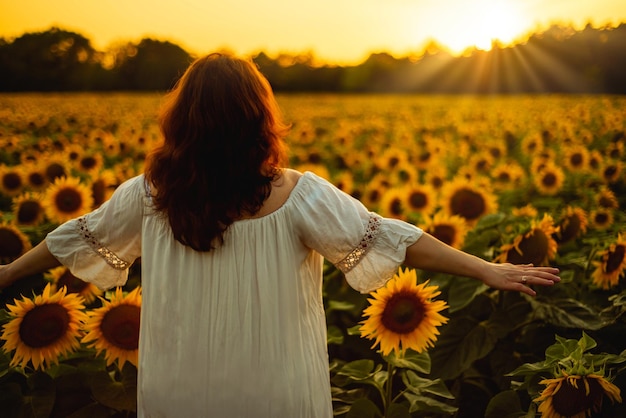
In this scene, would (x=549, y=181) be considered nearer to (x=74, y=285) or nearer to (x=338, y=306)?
(x=338, y=306)

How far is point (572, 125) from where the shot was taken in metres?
10.1

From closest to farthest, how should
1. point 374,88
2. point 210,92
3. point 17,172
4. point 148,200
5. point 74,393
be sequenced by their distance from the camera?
point 210,92
point 148,200
point 74,393
point 17,172
point 374,88

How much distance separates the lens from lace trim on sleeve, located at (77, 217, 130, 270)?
244 centimetres

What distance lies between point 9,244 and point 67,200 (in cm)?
109

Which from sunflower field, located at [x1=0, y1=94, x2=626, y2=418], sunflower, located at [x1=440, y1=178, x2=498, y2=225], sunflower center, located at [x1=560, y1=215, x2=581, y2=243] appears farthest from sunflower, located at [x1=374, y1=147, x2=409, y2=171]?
sunflower center, located at [x1=560, y1=215, x2=581, y2=243]

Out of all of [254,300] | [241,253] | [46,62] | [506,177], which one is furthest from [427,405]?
[46,62]

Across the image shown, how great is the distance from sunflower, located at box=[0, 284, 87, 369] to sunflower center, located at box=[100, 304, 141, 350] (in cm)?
10

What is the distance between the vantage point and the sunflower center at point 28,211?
452cm

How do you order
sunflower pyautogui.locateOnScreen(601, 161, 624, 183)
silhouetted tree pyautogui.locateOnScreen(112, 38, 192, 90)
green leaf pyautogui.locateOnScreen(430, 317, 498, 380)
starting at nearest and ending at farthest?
green leaf pyautogui.locateOnScreen(430, 317, 498, 380) → sunflower pyautogui.locateOnScreen(601, 161, 624, 183) → silhouetted tree pyautogui.locateOnScreen(112, 38, 192, 90)

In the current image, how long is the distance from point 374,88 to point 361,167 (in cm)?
5313

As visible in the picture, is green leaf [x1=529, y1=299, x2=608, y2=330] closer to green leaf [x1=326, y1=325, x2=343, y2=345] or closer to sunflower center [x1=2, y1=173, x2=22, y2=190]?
green leaf [x1=326, y1=325, x2=343, y2=345]

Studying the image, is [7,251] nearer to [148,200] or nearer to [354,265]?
[148,200]

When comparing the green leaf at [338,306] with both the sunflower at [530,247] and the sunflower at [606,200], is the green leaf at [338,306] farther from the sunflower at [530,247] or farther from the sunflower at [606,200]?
the sunflower at [606,200]

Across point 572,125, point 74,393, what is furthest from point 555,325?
point 572,125
